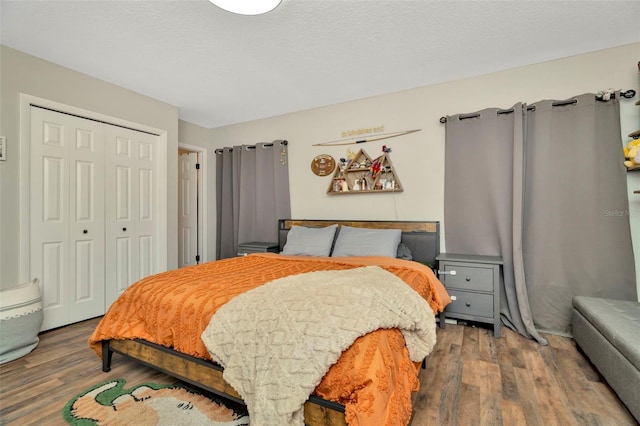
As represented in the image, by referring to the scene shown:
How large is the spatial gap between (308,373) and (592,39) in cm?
322

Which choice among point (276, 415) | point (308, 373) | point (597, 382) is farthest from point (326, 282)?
point (597, 382)

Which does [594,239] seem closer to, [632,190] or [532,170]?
[632,190]

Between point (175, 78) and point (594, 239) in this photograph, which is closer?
point (594, 239)

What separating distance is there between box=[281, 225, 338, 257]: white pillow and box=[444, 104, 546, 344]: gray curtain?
122cm

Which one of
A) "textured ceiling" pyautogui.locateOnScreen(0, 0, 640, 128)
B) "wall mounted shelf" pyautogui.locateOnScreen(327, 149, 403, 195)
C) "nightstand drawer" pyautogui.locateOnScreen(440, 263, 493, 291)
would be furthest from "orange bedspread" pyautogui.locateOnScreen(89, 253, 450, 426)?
"textured ceiling" pyautogui.locateOnScreen(0, 0, 640, 128)

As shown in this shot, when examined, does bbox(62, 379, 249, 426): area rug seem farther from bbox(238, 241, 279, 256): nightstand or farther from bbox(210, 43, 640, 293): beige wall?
bbox(210, 43, 640, 293): beige wall

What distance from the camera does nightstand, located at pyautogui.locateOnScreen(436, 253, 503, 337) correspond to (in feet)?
8.48

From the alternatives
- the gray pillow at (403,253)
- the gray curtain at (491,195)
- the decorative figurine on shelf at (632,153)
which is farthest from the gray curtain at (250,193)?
the decorative figurine on shelf at (632,153)

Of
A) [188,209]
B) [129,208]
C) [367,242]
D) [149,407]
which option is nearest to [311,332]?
[149,407]

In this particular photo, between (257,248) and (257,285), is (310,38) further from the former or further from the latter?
(257,248)

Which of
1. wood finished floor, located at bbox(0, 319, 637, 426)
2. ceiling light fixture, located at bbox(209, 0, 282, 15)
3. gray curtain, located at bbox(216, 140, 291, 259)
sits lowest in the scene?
wood finished floor, located at bbox(0, 319, 637, 426)

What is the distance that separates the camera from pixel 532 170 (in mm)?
2709

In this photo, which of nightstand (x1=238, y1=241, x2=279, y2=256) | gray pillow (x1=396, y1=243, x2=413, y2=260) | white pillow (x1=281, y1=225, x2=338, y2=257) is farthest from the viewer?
nightstand (x1=238, y1=241, x2=279, y2=256)

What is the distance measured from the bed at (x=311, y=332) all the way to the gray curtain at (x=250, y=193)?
1056 millimetres
